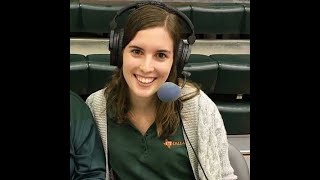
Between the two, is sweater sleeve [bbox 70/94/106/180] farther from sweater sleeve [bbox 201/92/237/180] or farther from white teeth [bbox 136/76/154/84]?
sweater sleeve [bbox 201/92/237/180]

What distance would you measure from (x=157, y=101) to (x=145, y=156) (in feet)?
0.39

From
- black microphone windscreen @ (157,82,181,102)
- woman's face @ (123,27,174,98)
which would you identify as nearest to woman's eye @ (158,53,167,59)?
woman's face @ (123,27,174,98)

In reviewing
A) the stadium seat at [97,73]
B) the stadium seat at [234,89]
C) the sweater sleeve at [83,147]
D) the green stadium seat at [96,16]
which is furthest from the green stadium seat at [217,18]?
the sweater sleeve at [83,147]

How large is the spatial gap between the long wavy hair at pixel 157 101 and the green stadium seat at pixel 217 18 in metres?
1.52

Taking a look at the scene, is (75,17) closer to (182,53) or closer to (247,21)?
(247,21)

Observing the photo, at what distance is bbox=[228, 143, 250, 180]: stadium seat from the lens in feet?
2.92

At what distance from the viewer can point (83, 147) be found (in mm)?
730

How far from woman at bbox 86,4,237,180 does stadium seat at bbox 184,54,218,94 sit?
974 millimetres

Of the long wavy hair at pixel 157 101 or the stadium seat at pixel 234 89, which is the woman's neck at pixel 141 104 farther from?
the stadium seat at pixel 234 89

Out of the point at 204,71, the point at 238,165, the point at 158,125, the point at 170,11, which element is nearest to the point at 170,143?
the point at 158,125

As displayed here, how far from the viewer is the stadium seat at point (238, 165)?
0.89 meters

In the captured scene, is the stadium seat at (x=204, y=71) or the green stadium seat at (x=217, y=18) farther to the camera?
the green stadium seat at (x=217, y=18)
